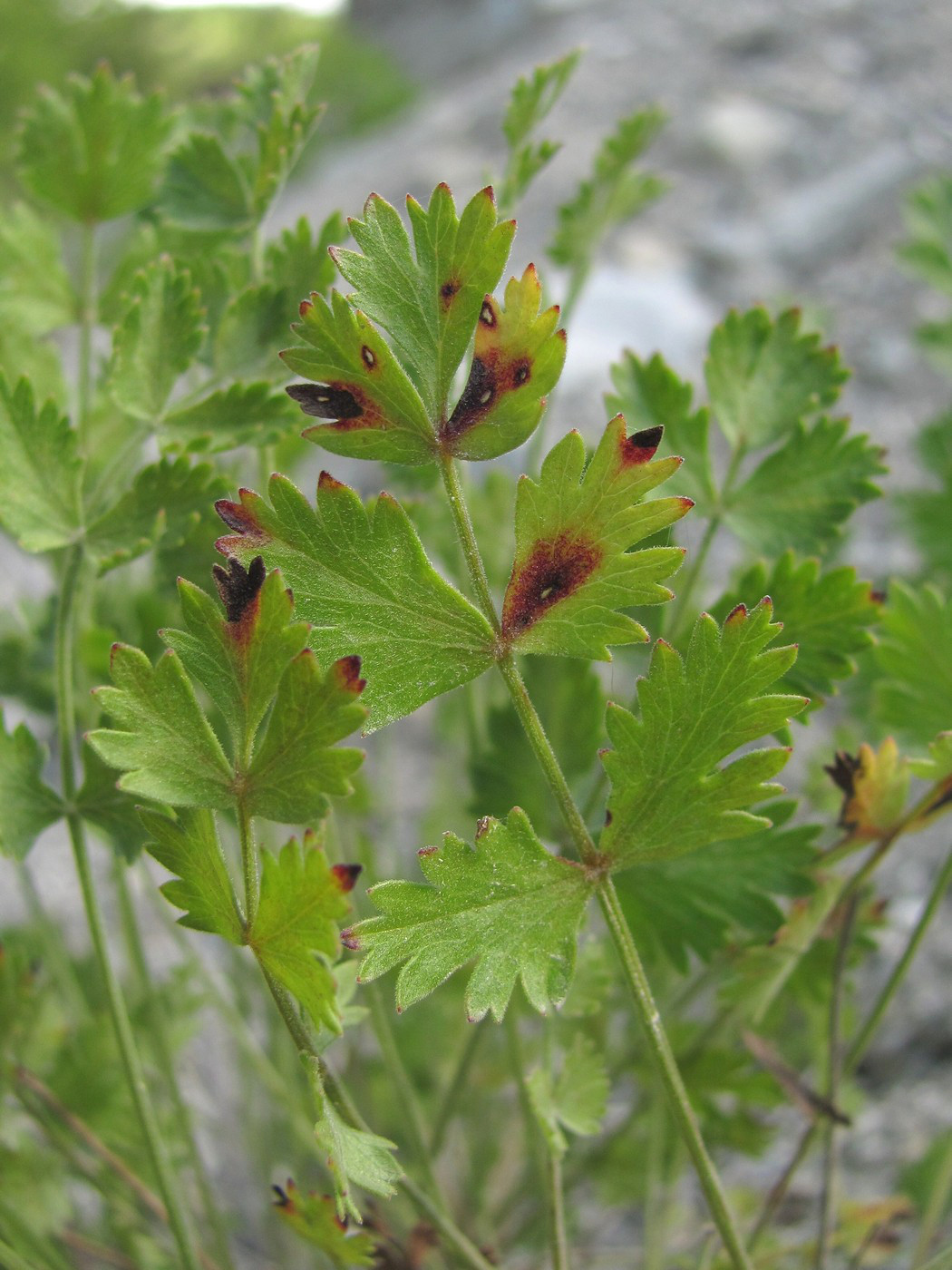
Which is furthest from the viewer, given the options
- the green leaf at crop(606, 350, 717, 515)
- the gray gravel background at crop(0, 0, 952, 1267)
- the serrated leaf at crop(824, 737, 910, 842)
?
the gray gravel background at crop(0, 0, 952, 1267)

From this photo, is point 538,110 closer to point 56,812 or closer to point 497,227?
point 497,227

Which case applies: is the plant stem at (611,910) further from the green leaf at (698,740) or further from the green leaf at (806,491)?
the green leaf at (806,491)

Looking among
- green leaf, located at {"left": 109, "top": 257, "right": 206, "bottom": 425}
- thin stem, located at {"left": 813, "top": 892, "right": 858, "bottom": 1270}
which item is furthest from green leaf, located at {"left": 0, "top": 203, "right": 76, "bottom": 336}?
thin stem, located at {"left": 813, "top": 892, "right": 858, "bottom": 1270}

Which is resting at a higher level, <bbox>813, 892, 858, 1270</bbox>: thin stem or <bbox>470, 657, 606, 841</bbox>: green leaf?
<bbox>470, 657, 606, 841</bbox>: green leaf

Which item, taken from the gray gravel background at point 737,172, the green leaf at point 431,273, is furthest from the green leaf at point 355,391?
the gray gravel background at point 737,172

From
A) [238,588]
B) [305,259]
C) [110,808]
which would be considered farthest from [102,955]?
[305,259]

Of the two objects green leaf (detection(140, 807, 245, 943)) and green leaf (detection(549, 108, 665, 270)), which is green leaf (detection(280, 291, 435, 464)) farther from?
green leaf (detection(549, 108, 665, 270))

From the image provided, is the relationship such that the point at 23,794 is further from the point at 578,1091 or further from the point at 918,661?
the point at 918,661
